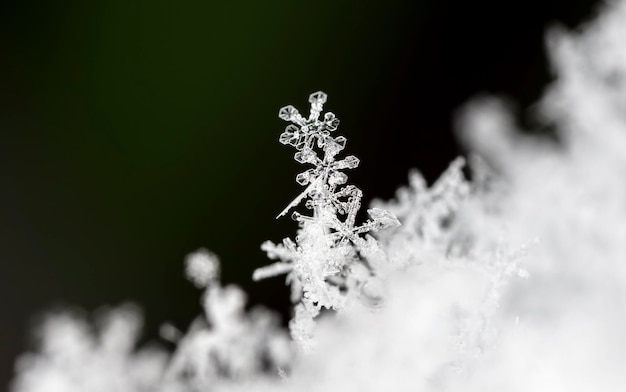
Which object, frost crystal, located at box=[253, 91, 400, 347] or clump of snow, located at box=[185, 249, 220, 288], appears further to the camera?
clump of snow, located at box=[185, 249, 220, 288]

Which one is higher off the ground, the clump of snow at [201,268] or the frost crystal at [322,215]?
the clump of snow at [201,268]

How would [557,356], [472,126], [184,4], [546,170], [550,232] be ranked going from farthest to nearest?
1. [184,4]
2. [472,126]
3. [546,170]
4. [550,232]
5. [557,356]

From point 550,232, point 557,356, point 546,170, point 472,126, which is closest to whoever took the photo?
point 557,356

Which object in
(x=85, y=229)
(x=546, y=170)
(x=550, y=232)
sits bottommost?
(x=550, y=232)

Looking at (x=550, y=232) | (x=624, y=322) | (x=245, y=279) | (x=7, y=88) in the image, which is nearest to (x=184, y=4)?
(x=7, y=88)

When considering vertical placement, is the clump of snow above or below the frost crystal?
above

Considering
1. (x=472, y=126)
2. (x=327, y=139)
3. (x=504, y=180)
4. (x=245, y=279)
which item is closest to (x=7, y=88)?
(x=245, y=279)

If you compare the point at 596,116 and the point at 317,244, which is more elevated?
the point at 596,116

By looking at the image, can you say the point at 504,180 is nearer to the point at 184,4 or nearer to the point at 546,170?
the point at 546,170

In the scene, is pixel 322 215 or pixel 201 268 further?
pixel 201 268

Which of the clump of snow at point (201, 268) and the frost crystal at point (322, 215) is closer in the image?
the frost crystal at point (322, 215)

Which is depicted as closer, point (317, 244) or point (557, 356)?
point (317, 244)
